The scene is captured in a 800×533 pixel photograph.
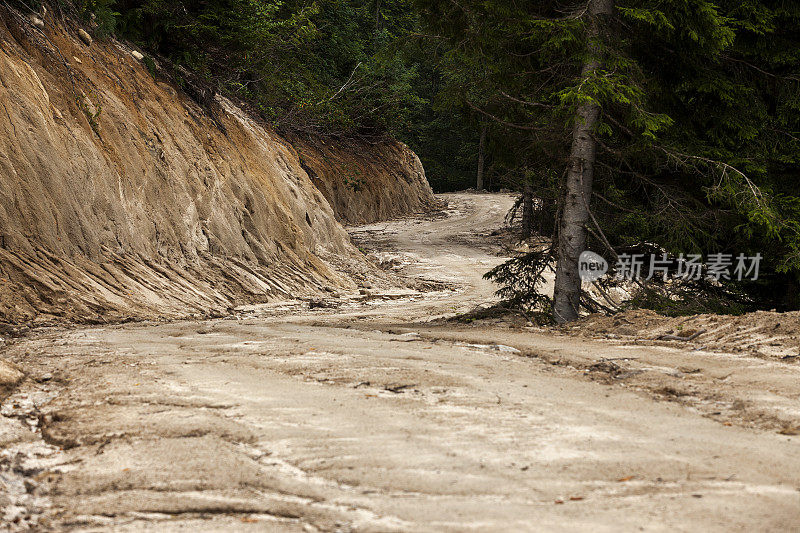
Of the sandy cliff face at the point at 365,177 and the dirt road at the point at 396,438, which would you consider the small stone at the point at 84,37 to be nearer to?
the dirt road at the point at 396,438

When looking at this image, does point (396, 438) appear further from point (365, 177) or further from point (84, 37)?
point (365, 177)

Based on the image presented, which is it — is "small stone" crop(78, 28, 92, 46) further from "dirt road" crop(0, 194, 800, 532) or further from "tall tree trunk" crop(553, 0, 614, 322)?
"tall tree trunk" crop(553, 0, 614, 322)

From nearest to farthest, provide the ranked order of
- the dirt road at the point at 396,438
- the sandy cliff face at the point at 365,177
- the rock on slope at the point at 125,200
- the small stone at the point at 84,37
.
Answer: the dirt road at the point at 396,438
the rock on slope at the point at 125,200
the small stone at the point at 84,37
the sandy cliff face at the point at 365,177

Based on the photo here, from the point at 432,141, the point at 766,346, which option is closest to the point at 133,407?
the point at 766,346

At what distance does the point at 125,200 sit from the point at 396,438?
7.85 metres

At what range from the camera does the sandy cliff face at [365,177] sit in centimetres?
2553

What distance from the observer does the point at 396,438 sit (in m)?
3.31

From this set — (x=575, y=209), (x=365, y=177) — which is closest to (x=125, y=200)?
(x=575, y=209)

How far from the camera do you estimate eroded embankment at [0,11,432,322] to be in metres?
7.60

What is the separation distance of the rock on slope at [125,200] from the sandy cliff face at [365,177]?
9981mm

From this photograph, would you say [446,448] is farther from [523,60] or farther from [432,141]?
[432,141]

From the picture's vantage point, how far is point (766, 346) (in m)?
5.58

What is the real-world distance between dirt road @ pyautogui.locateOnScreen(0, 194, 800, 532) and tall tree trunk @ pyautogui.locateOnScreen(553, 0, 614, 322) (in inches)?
95.9

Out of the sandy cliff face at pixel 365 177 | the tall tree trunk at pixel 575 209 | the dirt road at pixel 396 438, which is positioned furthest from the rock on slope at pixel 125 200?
the sandy cliff face at pixel 365 177
